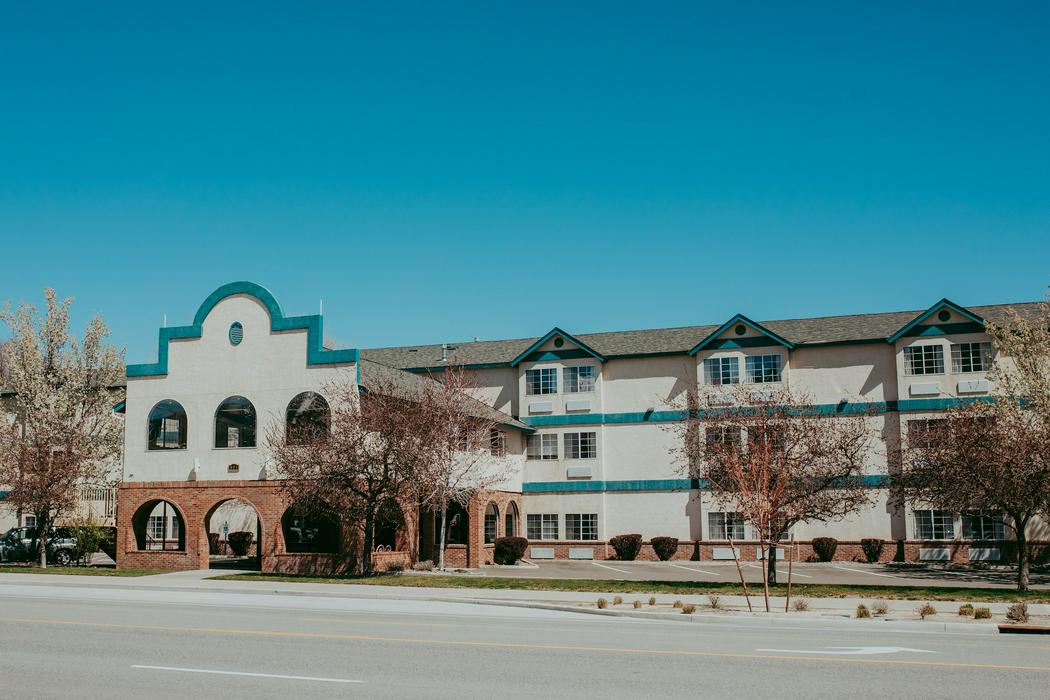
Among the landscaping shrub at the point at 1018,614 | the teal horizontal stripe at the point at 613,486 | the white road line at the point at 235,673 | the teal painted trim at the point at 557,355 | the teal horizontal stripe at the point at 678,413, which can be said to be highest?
the teal painted trim at the point at 557,355

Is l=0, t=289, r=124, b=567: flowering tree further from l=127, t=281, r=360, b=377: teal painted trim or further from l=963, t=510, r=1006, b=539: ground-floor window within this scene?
l=963, t=510, r=1006, b=539: ground-floor window

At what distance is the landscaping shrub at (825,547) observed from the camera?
1571 inches

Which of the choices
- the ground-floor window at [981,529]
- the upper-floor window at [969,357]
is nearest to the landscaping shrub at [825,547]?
the ground-floor window at [981,529]

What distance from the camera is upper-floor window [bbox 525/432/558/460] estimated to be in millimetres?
44594

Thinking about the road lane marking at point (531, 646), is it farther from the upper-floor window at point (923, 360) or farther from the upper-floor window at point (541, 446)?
the upper-floor window at point (923, 360)

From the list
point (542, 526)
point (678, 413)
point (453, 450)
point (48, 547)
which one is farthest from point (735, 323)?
point (48, 547)

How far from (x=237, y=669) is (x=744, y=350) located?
32784 millimetres

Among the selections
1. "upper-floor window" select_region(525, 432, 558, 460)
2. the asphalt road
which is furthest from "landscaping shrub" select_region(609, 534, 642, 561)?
the asphalt road

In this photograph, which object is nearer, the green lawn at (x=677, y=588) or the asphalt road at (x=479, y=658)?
the asphalt road at (x=479, y=658)

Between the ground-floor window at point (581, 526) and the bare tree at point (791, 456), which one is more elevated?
the bare tree at point (791, 456)

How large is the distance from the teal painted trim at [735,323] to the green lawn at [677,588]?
15676 millimetres

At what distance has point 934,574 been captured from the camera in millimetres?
34031

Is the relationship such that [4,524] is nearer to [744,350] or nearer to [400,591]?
[400,591]

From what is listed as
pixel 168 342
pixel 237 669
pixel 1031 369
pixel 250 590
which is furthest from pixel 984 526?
pixel 237 669
